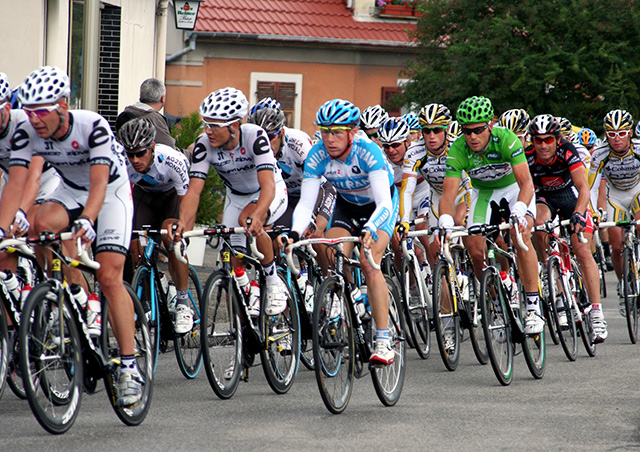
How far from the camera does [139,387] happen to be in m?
6.41

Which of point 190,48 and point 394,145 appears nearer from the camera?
point 394,145

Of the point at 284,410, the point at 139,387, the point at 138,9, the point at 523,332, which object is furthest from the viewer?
the point at 138,9

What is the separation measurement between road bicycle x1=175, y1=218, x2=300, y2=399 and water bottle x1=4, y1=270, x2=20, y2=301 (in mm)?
1134

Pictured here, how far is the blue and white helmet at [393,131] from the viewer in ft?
33.7

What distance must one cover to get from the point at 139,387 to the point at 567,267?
4943 millimetres

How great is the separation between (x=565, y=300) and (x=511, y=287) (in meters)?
1.19

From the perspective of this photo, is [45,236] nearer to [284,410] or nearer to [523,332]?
[284,410]

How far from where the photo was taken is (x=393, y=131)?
1027 cm

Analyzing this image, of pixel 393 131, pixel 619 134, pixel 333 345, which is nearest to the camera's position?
pixel 333 345

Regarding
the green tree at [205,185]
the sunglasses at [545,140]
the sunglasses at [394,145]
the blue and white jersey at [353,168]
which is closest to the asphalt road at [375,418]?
the blue and white jersey at [353,168]

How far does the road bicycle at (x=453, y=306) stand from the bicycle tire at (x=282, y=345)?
1.33m

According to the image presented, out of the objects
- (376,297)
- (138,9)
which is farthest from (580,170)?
(138,9)

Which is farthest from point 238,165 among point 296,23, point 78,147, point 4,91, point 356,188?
point 296,23

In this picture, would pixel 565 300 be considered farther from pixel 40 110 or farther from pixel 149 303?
pixel 40 110
